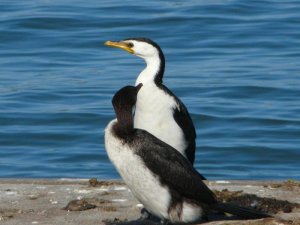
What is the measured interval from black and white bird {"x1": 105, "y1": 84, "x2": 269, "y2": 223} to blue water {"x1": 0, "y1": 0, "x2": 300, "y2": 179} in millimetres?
5899

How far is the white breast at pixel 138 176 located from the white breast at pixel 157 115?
1525mm

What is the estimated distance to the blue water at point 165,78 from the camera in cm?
1527

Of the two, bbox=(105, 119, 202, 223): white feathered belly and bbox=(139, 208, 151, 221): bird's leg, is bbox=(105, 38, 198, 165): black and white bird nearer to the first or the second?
bbox=(139, 208, 151, 221): bird's leg

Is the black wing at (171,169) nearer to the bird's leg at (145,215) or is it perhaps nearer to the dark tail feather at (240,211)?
the dark tail feather at (240,211)

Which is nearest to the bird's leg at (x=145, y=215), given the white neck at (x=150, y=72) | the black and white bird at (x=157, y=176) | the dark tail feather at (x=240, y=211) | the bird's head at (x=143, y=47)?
the black and white bird at (x=157, y=176)

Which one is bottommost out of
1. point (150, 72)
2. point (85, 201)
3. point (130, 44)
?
point (85, 201)

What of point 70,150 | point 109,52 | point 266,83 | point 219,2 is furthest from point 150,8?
point 70,150

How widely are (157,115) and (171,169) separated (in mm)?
1626

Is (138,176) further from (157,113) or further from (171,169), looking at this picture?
(157,113)

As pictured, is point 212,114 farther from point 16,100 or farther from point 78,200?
point 78,200

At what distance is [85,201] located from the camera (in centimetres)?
891

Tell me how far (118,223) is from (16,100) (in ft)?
30.6

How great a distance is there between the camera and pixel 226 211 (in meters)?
8.30

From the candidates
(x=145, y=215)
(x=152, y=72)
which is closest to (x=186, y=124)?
(x=152, y=72)
